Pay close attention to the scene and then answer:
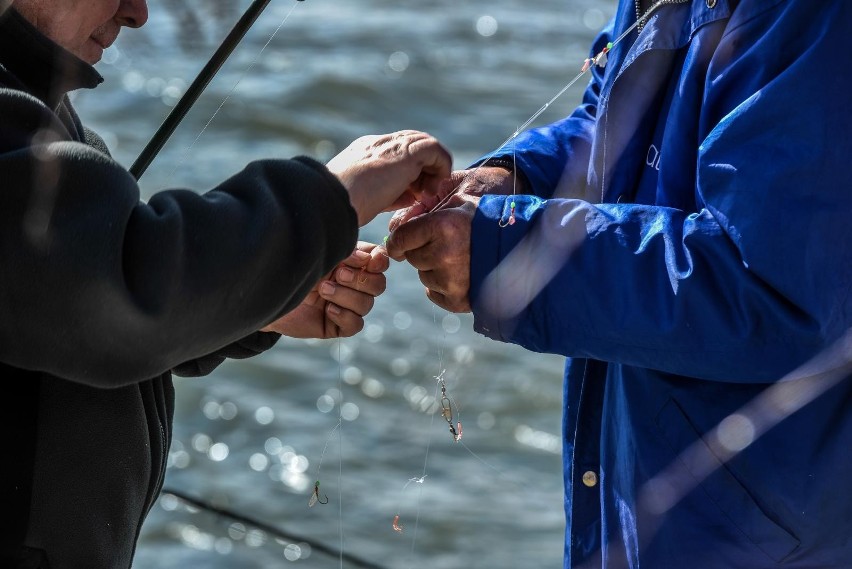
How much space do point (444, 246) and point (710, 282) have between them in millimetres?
432

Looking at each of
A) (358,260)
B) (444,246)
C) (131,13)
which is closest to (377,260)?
(358,260)

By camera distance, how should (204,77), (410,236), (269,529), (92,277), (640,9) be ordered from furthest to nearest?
(269,529), (204,77), (640,9), (410,236), (92,277)

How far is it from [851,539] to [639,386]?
412 mm

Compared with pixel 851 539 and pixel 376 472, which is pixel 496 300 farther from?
pixel 376 472

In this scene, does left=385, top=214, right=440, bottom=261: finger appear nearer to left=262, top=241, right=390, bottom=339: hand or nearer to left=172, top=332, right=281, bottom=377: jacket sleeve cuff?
left=262, top=241, right=390, bottom=339: hand

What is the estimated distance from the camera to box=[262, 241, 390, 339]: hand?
2.15 meters

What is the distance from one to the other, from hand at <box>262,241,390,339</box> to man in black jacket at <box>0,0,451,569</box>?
0.77ft

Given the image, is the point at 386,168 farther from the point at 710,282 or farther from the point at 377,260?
the point at 710,282

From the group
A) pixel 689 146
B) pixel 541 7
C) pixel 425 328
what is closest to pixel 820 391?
pixel 689 146

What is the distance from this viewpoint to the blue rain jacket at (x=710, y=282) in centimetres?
165

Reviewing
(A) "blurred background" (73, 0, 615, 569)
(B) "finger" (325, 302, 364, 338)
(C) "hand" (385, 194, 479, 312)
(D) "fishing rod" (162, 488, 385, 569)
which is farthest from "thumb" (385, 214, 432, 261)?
(D) "fishing rod" (162, 488, 385, 569)

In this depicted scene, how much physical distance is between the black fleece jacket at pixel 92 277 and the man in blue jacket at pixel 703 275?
0.37 meters

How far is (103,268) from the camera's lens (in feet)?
4.57

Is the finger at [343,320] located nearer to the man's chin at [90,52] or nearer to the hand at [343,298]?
the hand at [343,298]
